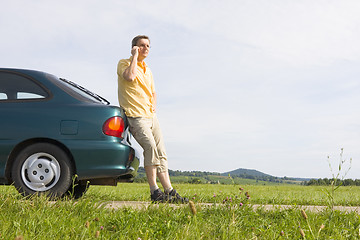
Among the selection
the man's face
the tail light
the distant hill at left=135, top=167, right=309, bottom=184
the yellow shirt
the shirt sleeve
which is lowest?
the distant hill at left=135, top=167, right=309, bottom=184

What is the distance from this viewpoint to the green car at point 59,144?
189 inches

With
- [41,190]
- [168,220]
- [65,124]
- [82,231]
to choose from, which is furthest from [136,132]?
[82,231]

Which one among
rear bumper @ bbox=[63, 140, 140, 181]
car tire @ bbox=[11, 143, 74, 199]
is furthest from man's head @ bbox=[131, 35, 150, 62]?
car tire @ bbox=[11, 143, 74, 199]

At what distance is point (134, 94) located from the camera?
5.17 metres

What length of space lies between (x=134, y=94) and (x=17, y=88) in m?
1.68

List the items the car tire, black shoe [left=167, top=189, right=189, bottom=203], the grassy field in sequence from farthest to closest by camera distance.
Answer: black shoe [left=167, top=189, right=189, bottom=203] → the car tire → the grassy field

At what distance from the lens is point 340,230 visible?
371cm

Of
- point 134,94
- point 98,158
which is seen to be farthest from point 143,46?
point 98,158

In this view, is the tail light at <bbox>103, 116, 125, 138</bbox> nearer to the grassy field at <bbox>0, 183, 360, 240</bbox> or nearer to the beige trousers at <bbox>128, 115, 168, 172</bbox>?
the beige trousers at <bbox>128, 115, 168, 172</bbox>

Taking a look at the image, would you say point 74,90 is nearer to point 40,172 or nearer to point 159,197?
point 40,172

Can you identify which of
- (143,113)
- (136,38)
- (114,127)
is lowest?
(114,127)

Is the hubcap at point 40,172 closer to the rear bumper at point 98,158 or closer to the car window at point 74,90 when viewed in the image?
the rear bumper at point 98,158

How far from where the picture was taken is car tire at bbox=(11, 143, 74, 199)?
4.78 metres

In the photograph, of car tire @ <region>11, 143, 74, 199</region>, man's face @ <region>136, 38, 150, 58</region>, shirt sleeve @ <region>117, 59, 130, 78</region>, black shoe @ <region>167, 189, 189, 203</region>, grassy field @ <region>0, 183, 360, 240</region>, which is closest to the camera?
grassy field @ <region>0, 183, 360, 240</region>
